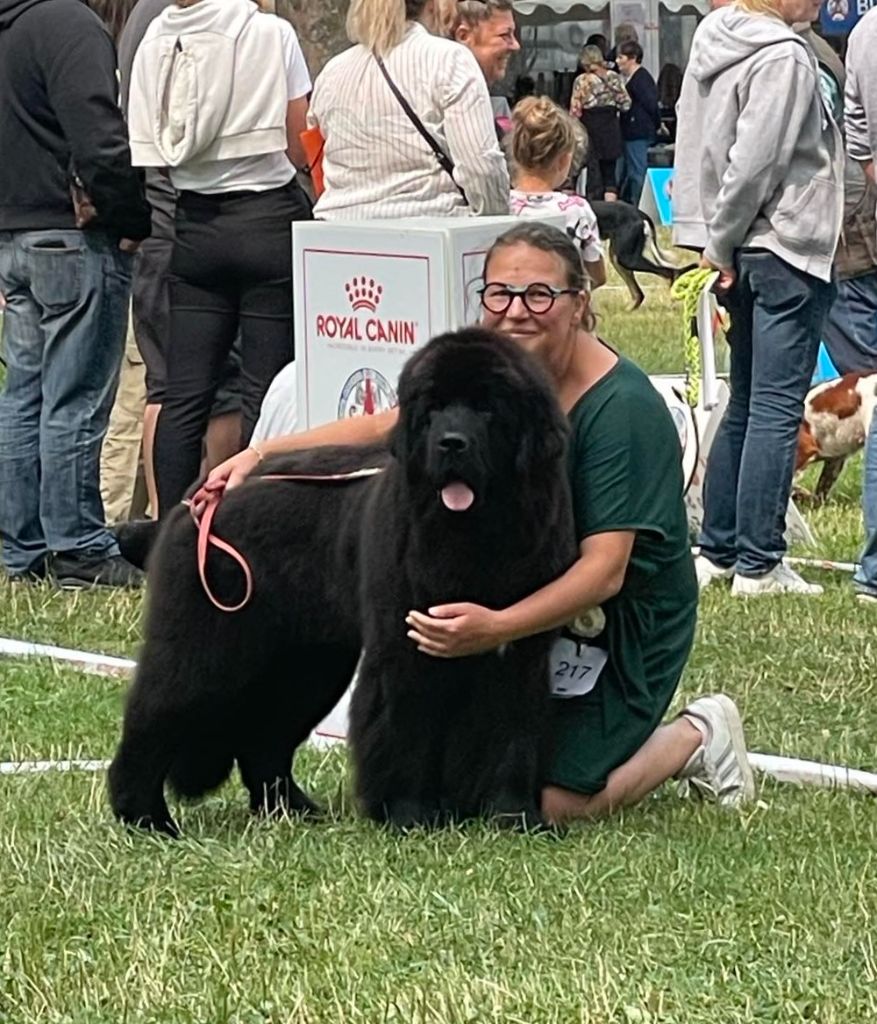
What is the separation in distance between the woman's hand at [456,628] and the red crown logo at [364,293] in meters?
1.61

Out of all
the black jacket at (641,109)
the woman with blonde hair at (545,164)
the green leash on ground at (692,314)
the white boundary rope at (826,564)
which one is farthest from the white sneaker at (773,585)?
the black jacket at (641,109)

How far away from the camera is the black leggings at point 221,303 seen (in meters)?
8.20

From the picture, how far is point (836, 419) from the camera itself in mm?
10773

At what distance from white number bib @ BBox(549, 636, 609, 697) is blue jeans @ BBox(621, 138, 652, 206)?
73.8ft

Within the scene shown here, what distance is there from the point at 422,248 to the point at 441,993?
2.67m

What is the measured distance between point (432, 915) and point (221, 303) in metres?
4.26

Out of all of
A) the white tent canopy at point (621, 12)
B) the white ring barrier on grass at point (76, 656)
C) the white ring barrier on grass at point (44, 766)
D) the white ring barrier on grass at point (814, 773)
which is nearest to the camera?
the white ring barrier on grass at point (814, 773)

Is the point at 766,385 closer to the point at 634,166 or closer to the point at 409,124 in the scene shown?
the point at 409,124

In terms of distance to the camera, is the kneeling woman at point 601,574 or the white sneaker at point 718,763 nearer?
the kneeling woman at point 601,574

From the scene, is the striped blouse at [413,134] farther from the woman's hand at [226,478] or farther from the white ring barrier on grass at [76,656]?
the woman's hand at [226,478]

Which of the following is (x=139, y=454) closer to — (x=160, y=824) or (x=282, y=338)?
(x=282, y=338)

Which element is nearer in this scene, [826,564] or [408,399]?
[408,399]

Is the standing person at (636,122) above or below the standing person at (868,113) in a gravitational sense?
below

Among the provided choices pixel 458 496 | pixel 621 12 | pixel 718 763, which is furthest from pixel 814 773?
pixel 621 12
